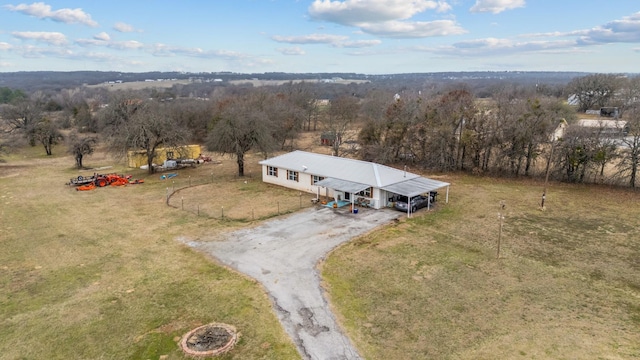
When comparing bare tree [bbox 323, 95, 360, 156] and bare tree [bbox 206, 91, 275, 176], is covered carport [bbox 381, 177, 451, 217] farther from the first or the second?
bare tree [bbox 323, 95, 360, 156]

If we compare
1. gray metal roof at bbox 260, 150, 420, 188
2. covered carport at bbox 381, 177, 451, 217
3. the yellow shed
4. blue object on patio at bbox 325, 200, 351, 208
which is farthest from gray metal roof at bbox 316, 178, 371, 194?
the yellow shed

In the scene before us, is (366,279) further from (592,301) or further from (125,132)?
(125,132)

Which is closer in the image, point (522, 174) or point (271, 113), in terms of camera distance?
point (522, 174)

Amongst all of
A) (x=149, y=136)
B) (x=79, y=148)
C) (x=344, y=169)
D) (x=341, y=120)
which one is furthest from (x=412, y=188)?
(x=79, y=148)

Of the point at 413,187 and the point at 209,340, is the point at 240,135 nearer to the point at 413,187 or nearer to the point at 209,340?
the point at 413,187

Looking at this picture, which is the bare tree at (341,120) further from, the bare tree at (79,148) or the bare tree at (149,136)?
the bare tree at (79,148)

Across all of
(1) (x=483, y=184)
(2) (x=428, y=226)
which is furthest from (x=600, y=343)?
(1) (x=483, y=184)

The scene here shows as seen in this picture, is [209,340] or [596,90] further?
[596,90]
